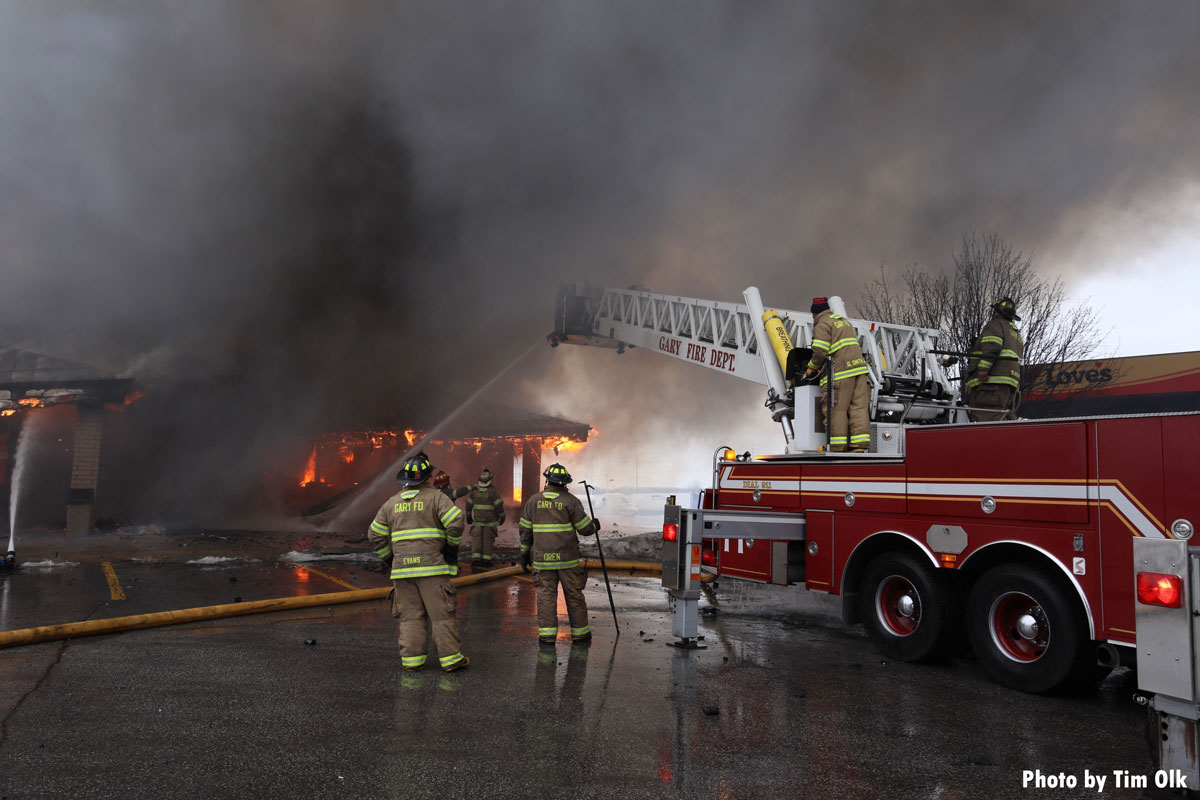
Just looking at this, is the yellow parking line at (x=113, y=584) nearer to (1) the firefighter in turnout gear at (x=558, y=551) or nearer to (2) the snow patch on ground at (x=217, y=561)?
(2) the snow patch on ground at (x=217, y=561)

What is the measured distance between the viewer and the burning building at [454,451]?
22594 mm

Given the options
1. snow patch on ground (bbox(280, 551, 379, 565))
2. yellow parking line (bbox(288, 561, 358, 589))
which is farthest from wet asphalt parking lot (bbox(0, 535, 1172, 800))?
snow patch on ground (bbox(280, 551, 379, 565))

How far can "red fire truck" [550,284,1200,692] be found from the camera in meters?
4.27

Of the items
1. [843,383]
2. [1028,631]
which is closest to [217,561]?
[843,383]

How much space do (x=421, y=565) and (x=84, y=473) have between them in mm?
14025

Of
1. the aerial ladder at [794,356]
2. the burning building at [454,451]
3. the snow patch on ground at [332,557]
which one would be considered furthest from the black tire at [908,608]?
the burning building at [454,451]

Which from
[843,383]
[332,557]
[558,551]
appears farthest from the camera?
[332,557]

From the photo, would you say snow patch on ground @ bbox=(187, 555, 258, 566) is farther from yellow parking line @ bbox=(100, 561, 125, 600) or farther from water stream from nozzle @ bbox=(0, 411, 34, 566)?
water stream from nozzle @ bbox=(0, 411, 34, 566)

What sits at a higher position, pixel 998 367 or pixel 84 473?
pixel 998 367

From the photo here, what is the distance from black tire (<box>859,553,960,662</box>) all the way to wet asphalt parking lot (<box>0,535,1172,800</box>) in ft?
0.59

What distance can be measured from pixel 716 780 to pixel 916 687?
7.83 feet

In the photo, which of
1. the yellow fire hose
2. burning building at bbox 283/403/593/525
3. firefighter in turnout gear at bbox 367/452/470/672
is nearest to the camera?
firefighter in turnout gear at bbox 367/452/470/672

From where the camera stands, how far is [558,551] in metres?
6.13

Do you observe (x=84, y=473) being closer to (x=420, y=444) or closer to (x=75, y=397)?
(x=75, y=397)
